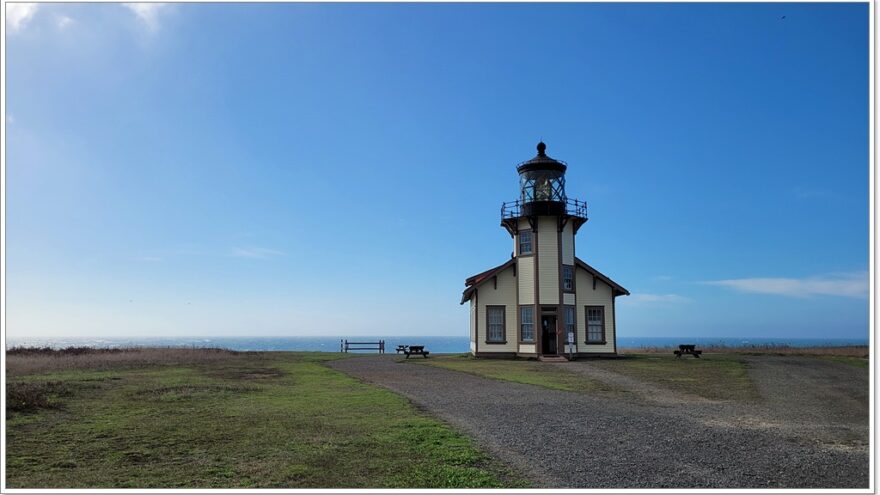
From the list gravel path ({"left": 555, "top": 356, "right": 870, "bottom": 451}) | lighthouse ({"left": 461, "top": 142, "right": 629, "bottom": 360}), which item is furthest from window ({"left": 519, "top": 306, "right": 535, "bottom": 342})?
gravel path ({"left": 555, "top": 356, "right": 870, "bottom": 451})

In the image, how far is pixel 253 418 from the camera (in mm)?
10625

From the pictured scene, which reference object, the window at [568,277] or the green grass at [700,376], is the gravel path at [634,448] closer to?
the green grass at [700,376]

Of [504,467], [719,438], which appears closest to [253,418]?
[504,467]

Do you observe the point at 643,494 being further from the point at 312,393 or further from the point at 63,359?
the point at 63,359

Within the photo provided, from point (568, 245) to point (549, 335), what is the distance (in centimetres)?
459

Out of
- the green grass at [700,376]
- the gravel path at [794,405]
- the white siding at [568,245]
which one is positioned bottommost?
the green grass at [700,376]

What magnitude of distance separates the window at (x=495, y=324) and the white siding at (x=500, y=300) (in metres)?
0.16

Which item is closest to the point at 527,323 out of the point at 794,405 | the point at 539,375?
the point at 539,375

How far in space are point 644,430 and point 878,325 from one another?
4.11 metres

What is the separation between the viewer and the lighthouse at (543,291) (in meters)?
29.3

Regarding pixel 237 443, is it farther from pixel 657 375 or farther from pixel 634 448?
pixel 657 375

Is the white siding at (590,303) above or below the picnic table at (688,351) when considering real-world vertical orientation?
above

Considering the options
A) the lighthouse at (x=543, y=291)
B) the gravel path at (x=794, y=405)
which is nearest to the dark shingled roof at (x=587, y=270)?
the lighthouse at (x=543, y=291)

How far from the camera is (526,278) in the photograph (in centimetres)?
2983
